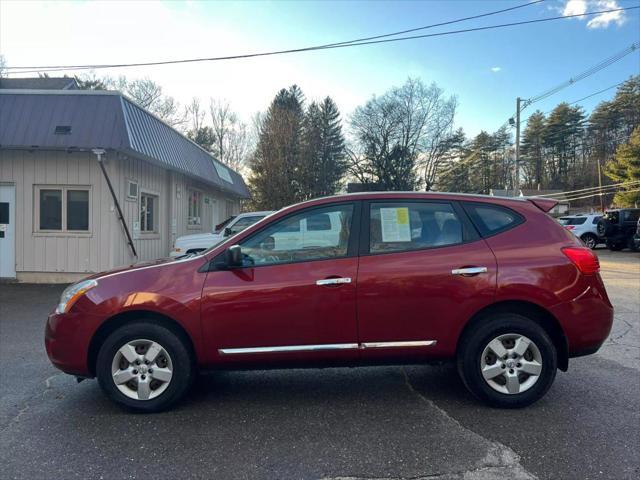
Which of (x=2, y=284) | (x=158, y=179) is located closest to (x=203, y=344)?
(x=2, y=284)

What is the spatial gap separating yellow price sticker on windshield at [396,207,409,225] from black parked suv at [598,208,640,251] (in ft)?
70.4

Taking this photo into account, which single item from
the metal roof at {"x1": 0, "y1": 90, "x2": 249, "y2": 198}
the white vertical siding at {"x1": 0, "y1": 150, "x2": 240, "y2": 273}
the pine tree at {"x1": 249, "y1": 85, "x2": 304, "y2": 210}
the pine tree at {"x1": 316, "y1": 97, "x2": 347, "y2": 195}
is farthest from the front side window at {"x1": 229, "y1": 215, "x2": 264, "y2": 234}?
the pine tree at {"x1": 316, "y1": 97, "x2": 347, "y2": 195}

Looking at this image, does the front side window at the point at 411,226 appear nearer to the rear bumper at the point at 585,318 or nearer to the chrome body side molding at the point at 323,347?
the chrome body side molding at the point at 323,347

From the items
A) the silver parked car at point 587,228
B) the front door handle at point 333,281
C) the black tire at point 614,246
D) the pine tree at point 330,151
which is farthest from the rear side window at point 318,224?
the pine tree at point 330,151

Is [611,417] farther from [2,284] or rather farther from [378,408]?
[2,284]

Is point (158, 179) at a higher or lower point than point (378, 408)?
higher

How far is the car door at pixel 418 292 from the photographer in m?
3.61

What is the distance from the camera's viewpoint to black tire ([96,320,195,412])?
358 cm

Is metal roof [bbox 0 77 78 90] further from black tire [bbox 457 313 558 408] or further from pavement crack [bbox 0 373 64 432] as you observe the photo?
black tire [bbox 457 313 558 408]

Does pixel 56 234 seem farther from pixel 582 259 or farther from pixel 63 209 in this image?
pixel 582 259

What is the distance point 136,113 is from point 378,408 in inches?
380

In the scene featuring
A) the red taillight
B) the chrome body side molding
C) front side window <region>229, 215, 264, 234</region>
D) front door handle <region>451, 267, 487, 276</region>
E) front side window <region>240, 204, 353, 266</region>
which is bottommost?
the chrome body side molding

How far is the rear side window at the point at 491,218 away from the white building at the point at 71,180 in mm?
7881

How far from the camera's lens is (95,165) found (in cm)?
1049
